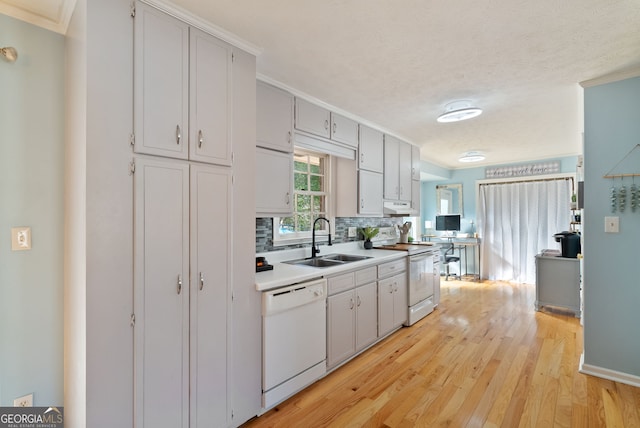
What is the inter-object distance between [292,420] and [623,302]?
2703 mm

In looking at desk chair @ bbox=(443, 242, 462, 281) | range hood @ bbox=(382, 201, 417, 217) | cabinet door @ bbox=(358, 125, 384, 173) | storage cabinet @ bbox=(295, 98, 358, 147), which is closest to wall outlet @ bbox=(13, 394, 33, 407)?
storage cabinet @ bbox=(295, 98, 358, 147)

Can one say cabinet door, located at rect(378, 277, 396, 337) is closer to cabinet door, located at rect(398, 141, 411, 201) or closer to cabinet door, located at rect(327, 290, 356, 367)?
cabinet door, located at rect(327, 290, 356, 367)

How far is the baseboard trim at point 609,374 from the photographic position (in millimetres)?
2328

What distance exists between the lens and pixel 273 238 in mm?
2834

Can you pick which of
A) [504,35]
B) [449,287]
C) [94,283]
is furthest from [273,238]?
[449,287]

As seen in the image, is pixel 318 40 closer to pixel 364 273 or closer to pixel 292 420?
pixel 364 273

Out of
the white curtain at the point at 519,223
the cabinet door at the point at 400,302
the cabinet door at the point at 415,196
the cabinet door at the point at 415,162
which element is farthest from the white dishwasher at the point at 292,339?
the white curtain at the point at 519,223

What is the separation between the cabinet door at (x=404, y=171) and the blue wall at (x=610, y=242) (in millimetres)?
2036

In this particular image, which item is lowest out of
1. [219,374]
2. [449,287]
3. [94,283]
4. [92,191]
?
[449,287]

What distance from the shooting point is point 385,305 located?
10.5 ft

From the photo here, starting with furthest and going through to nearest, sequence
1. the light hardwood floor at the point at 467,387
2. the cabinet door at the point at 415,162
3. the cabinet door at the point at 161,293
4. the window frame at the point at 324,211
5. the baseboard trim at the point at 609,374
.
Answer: the cabinet door at the point at 415,162 < the window frame at the point at 324,211 < the baseboard trim at the point at 609,374 < the light hardwood floor at the point at 467,387 < the cabinet door at the point at 161,293

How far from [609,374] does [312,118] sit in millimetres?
3288

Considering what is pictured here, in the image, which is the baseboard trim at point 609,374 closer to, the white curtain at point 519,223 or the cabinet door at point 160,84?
the cabinet door at point 160,84

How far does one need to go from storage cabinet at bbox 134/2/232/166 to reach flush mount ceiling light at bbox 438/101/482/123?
7.13ft
